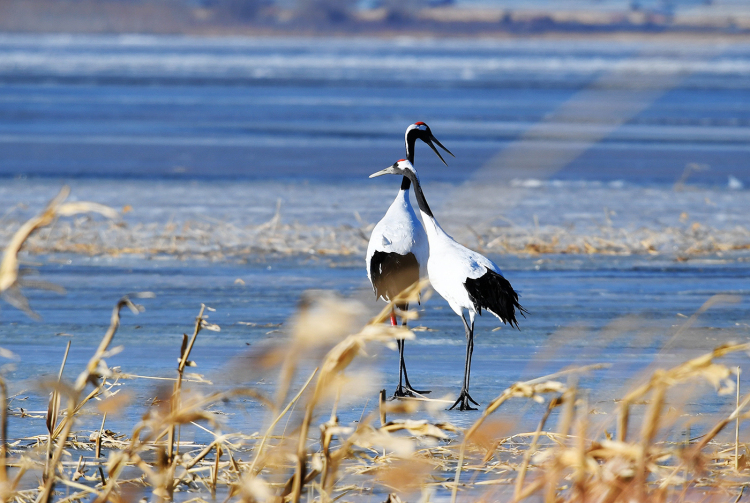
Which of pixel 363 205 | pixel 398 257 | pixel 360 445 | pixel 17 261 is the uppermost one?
pixel 17 261

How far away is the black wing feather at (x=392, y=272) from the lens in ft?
22.2

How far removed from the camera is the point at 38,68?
52406 mm

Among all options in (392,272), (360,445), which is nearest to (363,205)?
(392,272)

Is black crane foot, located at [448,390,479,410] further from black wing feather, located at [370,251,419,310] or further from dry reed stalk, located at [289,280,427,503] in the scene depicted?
dry reed stalk, located at [289,280,427,503]

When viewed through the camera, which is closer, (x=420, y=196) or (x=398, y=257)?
(x=398, y=257)

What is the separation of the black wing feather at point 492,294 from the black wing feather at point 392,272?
19.2 inches

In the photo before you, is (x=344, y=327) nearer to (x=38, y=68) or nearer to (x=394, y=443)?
(x=394, y=443)

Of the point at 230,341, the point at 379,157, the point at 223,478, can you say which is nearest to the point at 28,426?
the point at 223,478

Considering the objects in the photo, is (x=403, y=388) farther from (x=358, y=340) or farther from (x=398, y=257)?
(x=358, y=340)

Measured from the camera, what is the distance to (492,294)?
6348 millimetres

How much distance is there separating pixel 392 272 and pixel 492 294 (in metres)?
0.71

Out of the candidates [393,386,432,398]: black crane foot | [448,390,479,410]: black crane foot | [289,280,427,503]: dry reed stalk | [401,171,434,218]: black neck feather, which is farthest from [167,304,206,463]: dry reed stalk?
[401,171,434,218]: black neck feather

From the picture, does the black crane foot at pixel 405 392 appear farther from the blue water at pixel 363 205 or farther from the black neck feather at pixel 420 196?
the black neck feather at pixel 420 196

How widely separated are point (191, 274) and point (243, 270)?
50cm
